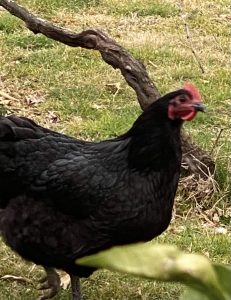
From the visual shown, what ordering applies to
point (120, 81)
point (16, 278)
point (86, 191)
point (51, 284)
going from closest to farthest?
point (86, 191) < point (51, 284) < point (16, 278) < point (120, 81)

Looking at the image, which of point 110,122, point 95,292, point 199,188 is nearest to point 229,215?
point 199,188

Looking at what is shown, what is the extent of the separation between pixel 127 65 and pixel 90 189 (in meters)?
1.96

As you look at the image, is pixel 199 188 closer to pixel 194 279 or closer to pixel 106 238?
pixel 106 238

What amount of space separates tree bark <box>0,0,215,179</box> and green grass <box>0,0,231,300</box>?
20 cm

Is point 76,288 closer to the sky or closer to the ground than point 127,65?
closer to the ground

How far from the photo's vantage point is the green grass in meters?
4.21

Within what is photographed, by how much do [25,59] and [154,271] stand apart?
7802mm

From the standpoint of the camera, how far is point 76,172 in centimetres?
337

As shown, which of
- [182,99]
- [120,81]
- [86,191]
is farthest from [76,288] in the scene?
[120,81]

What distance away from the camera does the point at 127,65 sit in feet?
16.7

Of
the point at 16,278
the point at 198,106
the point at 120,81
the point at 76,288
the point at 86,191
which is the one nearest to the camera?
the point at 86,191

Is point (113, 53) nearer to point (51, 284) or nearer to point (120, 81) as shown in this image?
point (51, 284)

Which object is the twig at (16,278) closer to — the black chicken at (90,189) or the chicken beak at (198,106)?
the black chicken at (90,189)

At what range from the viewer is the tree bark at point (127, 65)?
5090 mm
